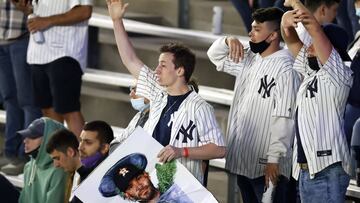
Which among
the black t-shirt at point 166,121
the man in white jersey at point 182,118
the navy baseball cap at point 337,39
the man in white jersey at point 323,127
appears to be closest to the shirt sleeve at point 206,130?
the man in white jersey at point 182,118

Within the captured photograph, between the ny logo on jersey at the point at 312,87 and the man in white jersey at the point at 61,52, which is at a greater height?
the ny logo on jersey at the point at 312,87

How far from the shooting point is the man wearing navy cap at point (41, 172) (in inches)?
330

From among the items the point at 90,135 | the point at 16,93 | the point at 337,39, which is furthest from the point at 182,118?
the point at 16,93

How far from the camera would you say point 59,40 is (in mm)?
9336

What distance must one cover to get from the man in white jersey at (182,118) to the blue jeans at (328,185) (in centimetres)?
53

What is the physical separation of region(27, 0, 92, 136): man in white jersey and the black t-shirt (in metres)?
2.32

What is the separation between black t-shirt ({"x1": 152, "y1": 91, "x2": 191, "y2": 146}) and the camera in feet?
23.0

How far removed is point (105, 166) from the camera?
6832 millimetres

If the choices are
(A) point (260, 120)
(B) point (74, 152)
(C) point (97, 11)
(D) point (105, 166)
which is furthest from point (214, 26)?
(D) point (105, 166)

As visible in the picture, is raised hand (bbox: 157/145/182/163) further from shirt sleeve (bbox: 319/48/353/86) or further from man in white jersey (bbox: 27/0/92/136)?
man in white jersey (bbox: 27/0/92/136)

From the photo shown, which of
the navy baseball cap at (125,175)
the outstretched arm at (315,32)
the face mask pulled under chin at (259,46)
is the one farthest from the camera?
the face mask pulled under chin at (259,46)

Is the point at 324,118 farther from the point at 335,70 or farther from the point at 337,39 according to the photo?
the point at 337,39

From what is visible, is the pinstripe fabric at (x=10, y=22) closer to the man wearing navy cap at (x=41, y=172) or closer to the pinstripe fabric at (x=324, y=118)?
the man wearing navy cap at (x=41, y=172)

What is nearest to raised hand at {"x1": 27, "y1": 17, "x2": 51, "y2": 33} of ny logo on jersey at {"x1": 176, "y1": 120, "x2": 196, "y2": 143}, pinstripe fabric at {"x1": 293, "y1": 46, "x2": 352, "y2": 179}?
ny logo on jersey at {"x1": 176, "y1": 120, "x2": 196, "y2": 143}
